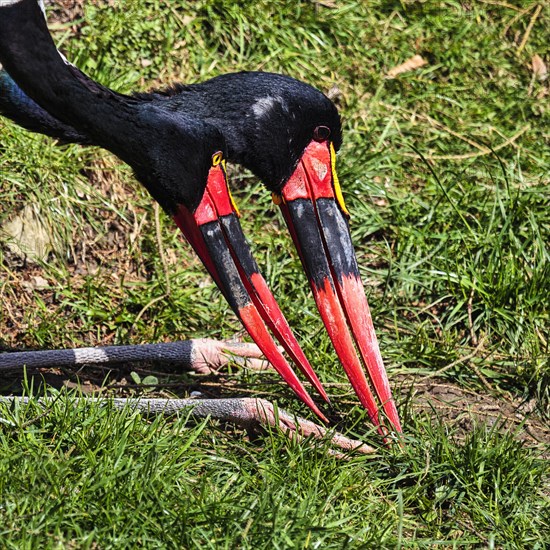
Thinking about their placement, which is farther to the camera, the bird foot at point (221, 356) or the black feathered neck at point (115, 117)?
the bird foot at point (221, 356)

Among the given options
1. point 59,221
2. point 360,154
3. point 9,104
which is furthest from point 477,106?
point 9,104

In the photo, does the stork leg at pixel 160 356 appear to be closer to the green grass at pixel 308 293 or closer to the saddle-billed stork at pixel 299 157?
the green grass at pixel 308 293

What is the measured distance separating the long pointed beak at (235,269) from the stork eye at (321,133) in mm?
510

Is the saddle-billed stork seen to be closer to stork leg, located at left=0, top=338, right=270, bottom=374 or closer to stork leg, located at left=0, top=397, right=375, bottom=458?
stork leg, located at left=0, top=397, right=375, bottom=458

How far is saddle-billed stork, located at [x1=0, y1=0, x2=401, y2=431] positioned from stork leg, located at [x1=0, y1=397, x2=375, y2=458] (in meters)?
0.28

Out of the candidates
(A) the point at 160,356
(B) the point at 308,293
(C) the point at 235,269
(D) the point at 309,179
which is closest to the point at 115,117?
(C) the point at 235,269

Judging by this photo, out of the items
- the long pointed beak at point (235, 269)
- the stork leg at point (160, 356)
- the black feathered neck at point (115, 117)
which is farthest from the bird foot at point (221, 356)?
the black feathered neck at point (115, 117)

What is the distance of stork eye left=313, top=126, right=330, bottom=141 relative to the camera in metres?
4.52

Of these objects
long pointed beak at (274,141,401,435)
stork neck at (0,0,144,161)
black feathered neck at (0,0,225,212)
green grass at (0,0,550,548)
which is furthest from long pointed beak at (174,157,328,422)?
stork neck at (0,0,144,161)

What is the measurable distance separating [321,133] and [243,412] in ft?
4.43

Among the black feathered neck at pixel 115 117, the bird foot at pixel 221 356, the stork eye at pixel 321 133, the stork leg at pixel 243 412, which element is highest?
the black feathered neck at pixel 115 117

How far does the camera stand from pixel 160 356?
190 inches

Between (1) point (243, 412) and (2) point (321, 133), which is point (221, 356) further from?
(2) point (321, 133)

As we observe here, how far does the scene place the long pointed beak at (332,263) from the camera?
432cm
